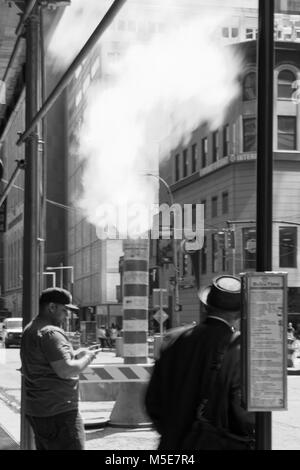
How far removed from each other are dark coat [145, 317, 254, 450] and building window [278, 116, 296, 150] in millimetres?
50970

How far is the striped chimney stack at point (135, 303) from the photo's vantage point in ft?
35.2

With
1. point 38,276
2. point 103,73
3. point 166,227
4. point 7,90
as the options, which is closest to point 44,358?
point 38,276

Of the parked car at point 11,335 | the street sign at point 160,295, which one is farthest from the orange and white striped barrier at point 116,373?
the parked car at point 11,335

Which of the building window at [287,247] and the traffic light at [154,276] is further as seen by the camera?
the traffic light at [154,276]

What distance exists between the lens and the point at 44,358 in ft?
16.0

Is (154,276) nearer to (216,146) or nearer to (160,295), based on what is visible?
(216,146)

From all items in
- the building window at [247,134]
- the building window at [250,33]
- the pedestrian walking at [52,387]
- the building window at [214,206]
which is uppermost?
the building window at [250,33]

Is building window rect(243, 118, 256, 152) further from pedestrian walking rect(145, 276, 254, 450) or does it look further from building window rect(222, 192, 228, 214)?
pedestrian walking rect(145, 276, 254, 450)

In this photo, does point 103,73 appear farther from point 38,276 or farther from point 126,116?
point 38,276

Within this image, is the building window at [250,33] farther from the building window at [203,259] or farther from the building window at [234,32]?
the building window at [203,259]

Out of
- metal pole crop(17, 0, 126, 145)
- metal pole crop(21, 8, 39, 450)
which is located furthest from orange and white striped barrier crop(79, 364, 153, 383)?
metal pole crop(17, 0, 126, 145)

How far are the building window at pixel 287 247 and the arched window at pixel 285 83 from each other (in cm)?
824

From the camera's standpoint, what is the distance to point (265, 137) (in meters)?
3.49

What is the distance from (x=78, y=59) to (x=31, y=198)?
1.72 meters
